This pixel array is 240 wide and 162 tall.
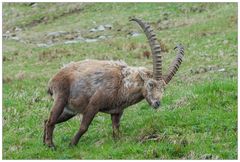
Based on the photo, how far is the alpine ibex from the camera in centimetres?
1113

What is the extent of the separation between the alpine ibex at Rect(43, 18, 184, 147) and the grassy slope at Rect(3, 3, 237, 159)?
2.01ft

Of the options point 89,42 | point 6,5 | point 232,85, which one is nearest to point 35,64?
point 89,42

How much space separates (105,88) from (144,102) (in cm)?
398

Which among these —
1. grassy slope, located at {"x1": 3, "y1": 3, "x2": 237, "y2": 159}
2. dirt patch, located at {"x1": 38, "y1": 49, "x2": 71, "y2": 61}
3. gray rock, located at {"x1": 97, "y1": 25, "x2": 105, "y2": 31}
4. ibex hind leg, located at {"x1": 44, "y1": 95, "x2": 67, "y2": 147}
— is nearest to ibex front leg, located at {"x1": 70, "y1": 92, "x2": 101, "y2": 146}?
grassy slope, located at {"x1": 3, "y1": 3, "x2": 237, "y2": 159}

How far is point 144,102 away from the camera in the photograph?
1508 centimetres

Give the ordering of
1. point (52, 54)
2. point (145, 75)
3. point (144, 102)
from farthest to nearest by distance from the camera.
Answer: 1. point (52, 54)
2. point (144, 102)
3. point (145, 75)

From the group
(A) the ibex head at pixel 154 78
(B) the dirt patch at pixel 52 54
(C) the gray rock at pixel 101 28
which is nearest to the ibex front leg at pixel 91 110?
(A) the ibex head at pixel 154 78

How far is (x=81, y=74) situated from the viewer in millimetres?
11609

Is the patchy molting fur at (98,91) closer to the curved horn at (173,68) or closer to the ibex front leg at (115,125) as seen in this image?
the ibex front leg at (115,125)

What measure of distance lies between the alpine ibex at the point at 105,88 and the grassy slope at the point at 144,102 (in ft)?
2.01

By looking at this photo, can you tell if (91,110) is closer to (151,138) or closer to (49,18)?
(151,138)

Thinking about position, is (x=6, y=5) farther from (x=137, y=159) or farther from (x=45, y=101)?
(x=137, y=159)

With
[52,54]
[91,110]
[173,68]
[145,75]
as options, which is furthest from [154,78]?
[52,54]

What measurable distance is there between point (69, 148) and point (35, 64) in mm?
14897
